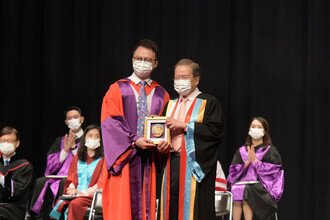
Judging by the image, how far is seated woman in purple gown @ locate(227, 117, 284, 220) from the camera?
763 centimetres

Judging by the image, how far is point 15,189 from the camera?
6.82 metres

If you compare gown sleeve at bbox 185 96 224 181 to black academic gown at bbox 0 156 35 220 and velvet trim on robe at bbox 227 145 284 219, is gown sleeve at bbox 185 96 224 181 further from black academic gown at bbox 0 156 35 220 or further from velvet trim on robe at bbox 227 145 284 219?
velvet trim on robe at bbox 227 145 284 219

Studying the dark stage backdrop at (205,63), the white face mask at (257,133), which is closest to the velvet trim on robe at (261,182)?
the white face mask at (257,133)

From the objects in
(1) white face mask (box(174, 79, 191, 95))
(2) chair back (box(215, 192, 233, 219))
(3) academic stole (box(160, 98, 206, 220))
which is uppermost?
(1) white face mask (box(174, 79, 191, 95))

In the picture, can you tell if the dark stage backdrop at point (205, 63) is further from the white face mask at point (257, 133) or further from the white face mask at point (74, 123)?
the white face mask at point (74, 123)

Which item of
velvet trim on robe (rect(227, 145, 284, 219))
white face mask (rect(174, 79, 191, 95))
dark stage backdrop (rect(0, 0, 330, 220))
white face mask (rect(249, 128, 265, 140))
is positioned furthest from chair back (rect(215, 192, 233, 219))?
dark stage backdrop (rect(0, 0, 330, 220))

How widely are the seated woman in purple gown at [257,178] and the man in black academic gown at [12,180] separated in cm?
237

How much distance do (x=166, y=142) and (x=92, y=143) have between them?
2696 millimetres

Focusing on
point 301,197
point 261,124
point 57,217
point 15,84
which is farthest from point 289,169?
point 15,84

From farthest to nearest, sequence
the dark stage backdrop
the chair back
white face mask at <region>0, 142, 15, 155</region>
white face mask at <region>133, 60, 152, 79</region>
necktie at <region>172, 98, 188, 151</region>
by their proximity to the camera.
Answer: the dark stage backdrop, white face mask at <region>0, 142, 15, 155</region>, the chair back, white face mask at <region>133, 60, 152, 79</region>, necktie at <region>172, 98, 188, 151</region>

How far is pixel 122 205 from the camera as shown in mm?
4781

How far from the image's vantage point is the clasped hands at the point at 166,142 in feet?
15.1

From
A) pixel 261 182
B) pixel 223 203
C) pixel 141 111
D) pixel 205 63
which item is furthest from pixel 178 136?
pixel 205 63

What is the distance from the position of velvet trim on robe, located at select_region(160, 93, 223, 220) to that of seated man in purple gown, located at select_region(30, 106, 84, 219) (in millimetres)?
3119
